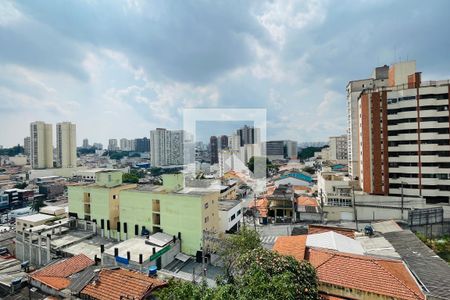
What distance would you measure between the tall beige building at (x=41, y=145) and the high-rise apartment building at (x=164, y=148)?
74.0 feet

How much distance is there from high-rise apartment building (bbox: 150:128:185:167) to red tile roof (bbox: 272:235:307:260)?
48.4 m

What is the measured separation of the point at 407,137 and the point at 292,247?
1561 cm

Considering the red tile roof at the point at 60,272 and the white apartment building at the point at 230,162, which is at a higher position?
the white apartment building at the point at 230,162

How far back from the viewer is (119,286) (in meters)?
8.23

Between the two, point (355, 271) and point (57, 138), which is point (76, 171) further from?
point (355, 271)

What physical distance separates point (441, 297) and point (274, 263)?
4.78 meters

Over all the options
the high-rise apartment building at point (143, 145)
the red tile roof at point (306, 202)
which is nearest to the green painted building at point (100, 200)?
the red tile roof at point (306, 202)

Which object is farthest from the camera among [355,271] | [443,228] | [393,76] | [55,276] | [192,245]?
[393,76]

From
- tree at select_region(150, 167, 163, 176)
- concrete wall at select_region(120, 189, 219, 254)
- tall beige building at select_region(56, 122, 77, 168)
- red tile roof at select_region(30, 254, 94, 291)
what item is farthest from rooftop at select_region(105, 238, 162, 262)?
tall beige building at select_region(56, 122, 77, 168)

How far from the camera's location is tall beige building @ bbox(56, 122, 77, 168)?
58.8m

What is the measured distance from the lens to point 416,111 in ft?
62.6

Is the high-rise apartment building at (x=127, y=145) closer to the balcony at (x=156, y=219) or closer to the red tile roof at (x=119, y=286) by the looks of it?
the balcony at (x=156, y=219)

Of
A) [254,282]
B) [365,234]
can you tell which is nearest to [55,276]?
[254,282]

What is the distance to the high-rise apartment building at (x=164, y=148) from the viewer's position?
5953 cm
